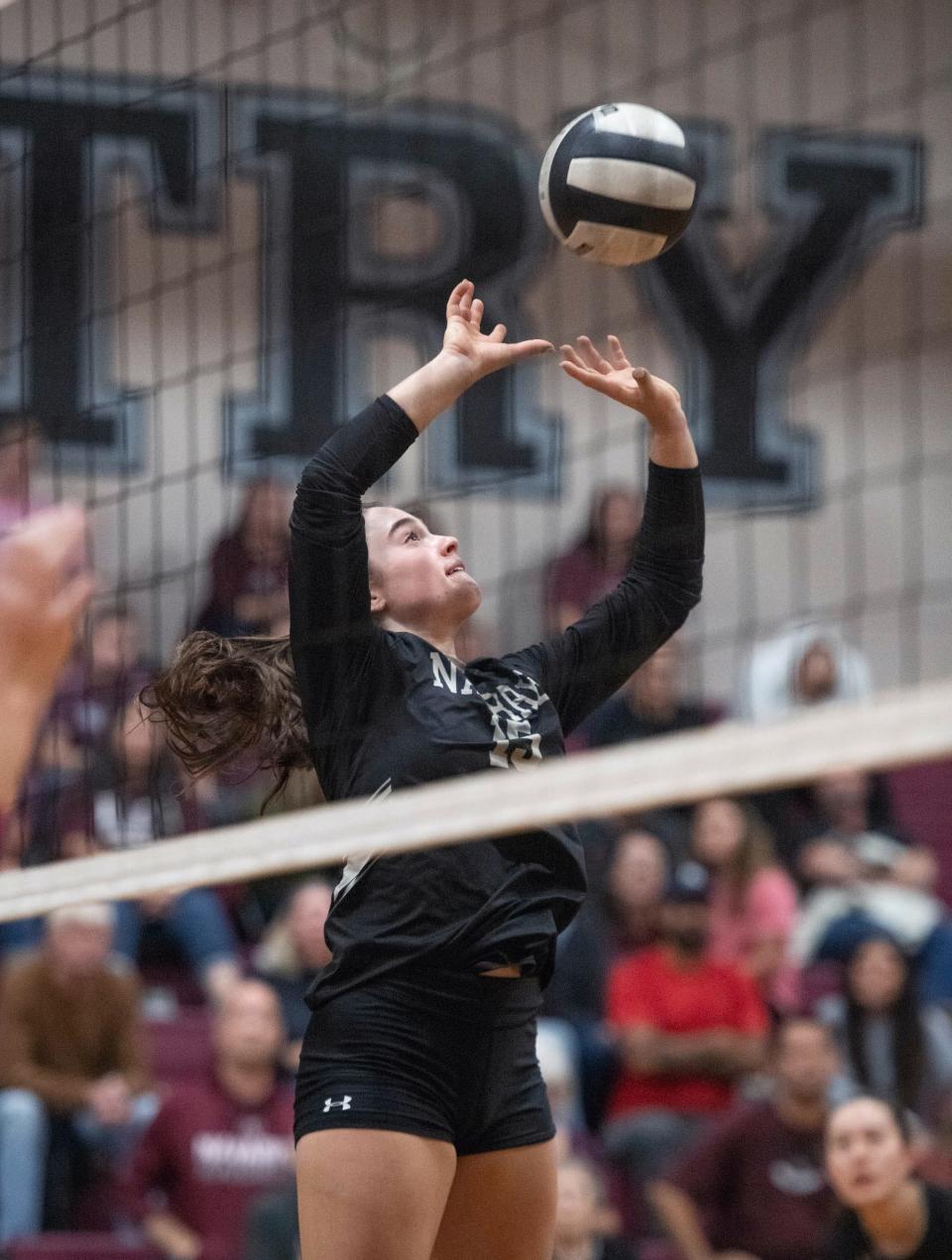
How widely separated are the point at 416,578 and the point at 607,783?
64 centimetres

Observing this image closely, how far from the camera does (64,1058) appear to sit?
8.12 m

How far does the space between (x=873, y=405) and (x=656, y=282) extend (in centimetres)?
145

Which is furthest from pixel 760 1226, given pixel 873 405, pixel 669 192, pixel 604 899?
pixel 873 405

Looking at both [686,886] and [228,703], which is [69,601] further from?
[686,886]

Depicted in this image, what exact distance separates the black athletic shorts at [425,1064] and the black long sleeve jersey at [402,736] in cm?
5

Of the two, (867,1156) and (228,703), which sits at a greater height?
(228,703)

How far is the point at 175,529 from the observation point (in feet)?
37.0

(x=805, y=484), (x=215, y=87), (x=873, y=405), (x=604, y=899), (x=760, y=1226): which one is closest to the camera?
(x=760, y=1226)

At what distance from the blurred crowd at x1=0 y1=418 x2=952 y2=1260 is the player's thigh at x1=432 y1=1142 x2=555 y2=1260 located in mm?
3123

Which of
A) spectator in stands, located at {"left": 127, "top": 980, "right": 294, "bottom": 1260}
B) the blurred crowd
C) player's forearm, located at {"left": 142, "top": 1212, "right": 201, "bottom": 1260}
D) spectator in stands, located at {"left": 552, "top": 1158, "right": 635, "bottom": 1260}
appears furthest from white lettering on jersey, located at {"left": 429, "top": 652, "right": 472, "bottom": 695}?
player's forearm, located at {"left": 142, "top": 1212, "right": 201, "bottom": 1260}

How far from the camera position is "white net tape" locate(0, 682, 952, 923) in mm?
3572

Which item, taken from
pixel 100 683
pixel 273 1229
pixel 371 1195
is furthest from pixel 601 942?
pixel 371 1195

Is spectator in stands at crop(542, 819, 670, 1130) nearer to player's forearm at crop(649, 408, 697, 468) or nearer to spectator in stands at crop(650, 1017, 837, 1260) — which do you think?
spectator in stands at crop(650, 1017, 837, 1260)

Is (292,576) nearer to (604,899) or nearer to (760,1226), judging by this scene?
(760,1226)
